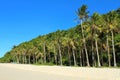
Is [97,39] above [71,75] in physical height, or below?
above

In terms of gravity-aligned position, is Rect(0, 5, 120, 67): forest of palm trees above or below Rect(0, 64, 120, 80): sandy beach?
above

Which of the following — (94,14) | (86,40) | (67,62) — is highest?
(94,14)

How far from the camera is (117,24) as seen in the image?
66.7 metres

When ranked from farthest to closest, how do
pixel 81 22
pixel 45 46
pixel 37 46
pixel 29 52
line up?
pixel 29 52 < pixel 37 46 < pixel 45 46 < pixel 81 22

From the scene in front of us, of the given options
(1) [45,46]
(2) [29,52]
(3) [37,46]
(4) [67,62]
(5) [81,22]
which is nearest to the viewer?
(5) [81,22]

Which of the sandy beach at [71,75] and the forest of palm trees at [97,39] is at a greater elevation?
the forest of palm trees at [97,39]

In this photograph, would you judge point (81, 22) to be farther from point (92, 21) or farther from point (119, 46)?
point (119, 46)

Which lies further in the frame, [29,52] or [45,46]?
[29,52]

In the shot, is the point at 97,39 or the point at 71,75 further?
the point at 97,39

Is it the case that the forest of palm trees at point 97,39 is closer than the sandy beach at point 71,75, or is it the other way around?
the sandy beach at point 71,75

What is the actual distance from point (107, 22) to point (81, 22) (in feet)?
35.7

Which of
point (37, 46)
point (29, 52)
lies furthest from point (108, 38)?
point (29, 52)

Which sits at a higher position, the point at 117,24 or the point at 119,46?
the point at 117,24

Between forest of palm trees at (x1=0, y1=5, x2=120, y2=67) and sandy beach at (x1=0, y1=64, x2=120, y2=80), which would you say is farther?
forest of palm trees at (x1=0, y1=5, x2=120, y2=67)
